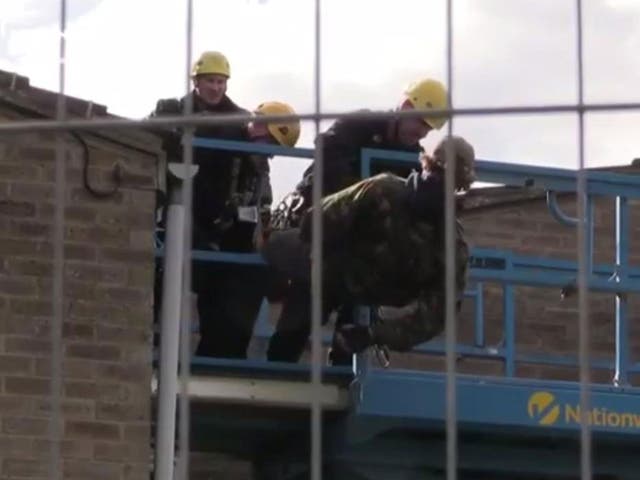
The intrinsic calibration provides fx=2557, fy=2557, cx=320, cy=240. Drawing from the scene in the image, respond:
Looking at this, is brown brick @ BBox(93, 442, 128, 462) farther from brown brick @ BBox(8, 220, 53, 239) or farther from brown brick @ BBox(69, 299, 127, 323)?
brown brick @ BBox(8, 220, 53, 239)

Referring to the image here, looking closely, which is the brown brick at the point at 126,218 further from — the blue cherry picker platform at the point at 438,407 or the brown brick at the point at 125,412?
the brown brick at the point at 125,412

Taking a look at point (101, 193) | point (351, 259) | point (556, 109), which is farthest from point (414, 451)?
point (556, 109)

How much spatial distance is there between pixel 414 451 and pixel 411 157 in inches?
50.7

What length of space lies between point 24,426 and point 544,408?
235cm

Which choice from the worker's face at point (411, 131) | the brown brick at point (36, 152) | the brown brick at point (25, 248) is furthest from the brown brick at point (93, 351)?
the worker's face at point (411, 131)

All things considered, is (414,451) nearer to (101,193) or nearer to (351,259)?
(351,259)

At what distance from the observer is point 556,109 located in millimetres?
6535

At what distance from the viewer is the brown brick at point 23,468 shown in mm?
9148

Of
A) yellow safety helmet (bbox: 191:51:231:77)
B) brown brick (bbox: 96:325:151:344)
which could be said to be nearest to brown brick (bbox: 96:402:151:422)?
brown brick (bbox: 96:325:151:344)

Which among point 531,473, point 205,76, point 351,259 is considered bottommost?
point 531,473

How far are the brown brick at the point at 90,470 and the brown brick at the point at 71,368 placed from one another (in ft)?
1.04

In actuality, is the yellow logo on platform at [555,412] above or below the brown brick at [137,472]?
above

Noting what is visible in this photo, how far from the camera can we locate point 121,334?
9.56 m

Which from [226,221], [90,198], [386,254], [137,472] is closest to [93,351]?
[137,472]
